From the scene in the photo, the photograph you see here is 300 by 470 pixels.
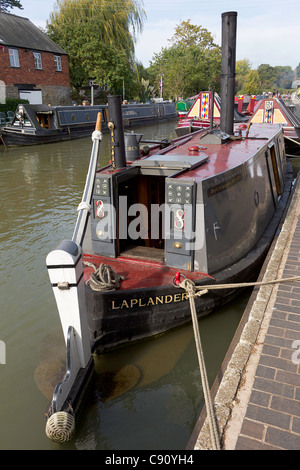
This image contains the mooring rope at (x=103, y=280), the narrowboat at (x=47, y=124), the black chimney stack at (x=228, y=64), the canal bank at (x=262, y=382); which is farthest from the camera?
the narrowboat at (x=47, y=124)

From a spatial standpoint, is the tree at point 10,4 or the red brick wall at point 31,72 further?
the tree at point 10,4

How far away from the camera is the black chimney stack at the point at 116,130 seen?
5.25 m

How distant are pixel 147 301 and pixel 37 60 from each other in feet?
97.9

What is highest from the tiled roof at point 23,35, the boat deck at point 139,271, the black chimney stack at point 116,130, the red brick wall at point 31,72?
the tiled roof at point 23,35

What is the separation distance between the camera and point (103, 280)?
4777 mm

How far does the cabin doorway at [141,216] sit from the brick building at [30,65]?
2399 centimetres

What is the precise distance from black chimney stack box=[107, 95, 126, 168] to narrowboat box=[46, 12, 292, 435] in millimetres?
15

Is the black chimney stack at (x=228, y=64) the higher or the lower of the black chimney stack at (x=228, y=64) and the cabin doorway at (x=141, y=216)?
the higher

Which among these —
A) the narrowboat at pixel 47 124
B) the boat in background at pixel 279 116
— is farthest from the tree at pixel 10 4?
the boat in background at pixel 279 116

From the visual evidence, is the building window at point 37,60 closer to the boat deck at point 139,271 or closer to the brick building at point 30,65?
the brick building at point 30,65

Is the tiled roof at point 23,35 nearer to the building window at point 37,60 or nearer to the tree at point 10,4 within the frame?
the building window at point 37,60

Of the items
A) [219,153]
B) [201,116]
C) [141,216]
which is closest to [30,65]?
[201,116]

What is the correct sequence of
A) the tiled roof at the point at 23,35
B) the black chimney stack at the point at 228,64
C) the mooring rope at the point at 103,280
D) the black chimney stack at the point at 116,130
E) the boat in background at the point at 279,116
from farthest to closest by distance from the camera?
the tiled roof at the point at 23,35 → the boat in background at the point at 279,116 → the black chimney stack at the point at 228,64 → the black chimney stack at the point at 116,130 → the mooring rope at the point at 103,280

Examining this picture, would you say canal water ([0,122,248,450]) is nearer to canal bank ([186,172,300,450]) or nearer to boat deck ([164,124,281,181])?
canal bank ([186,172,300,450])
